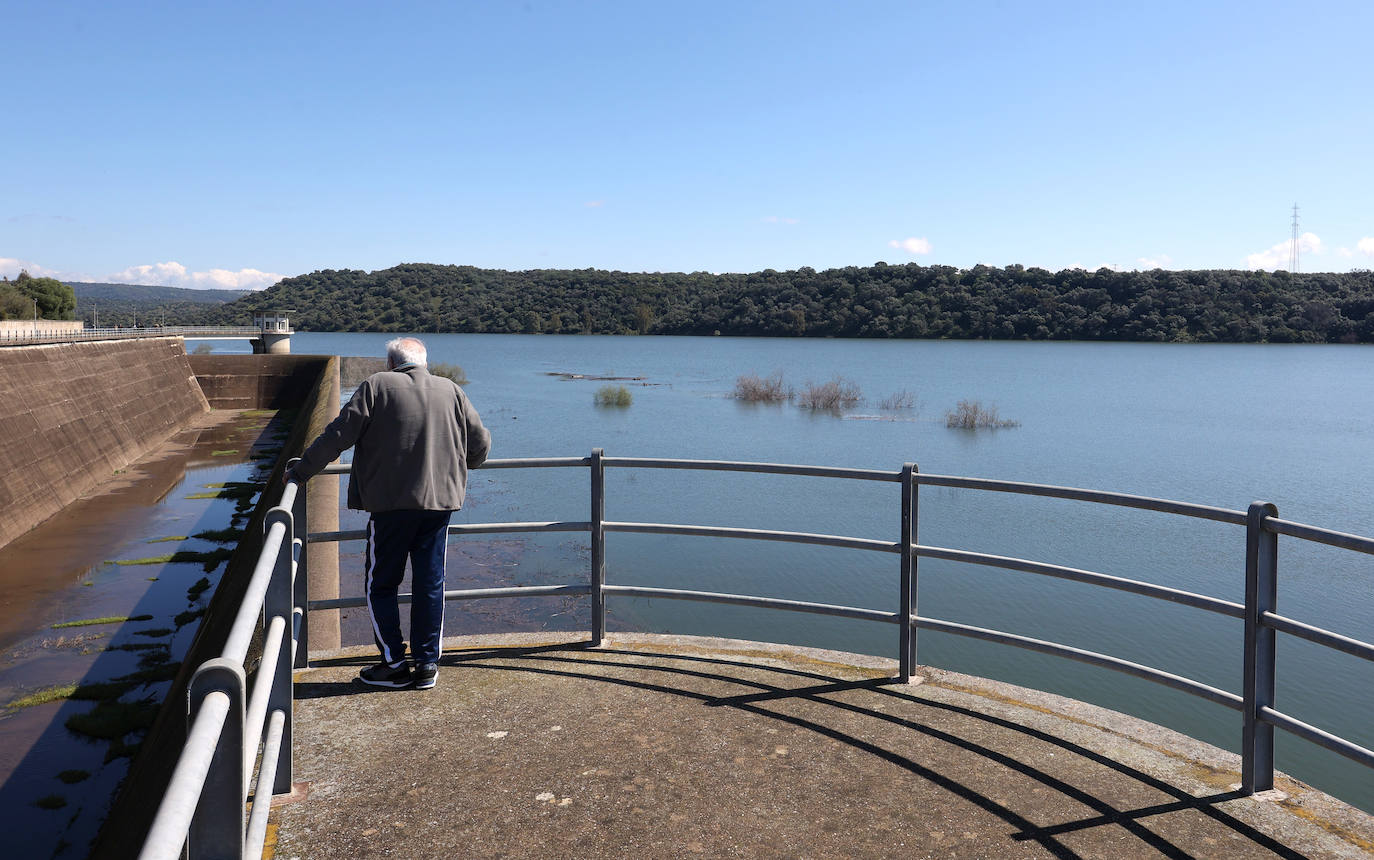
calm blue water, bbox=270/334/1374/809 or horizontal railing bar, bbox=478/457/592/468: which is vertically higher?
horizontal railing bar, bbox=478/457/592/468

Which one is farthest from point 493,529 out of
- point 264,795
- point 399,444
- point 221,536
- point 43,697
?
point 221,536

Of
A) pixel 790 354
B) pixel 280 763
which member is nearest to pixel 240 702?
pixel 280 763

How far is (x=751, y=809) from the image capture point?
3984 millimetres

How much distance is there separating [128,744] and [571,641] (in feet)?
12.1

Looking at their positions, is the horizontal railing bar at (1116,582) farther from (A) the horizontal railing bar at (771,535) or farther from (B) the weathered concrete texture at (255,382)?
(B) the weathered concrete texture at (255,382)

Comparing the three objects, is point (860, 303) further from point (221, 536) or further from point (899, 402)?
point (221, 536)

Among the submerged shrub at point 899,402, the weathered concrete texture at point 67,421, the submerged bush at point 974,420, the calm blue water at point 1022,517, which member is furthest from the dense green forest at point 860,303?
the weathered concrete texture at point 67,421

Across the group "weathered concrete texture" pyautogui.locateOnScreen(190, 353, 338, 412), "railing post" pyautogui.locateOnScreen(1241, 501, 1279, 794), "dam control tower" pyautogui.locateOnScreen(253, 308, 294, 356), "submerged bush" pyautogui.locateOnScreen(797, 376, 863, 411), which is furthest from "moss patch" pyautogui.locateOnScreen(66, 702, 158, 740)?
"dam control tower" pyautogui.locateOnScreen(253, 308, 294, 356)

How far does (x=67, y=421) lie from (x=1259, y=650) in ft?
64.2

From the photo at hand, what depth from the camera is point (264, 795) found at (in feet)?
9.57

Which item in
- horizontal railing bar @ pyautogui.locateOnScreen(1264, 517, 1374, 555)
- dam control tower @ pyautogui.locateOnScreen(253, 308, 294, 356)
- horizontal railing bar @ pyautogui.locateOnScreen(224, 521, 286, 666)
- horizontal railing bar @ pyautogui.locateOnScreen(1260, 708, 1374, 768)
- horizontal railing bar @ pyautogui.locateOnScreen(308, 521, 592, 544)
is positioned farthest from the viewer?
dam control tower @ pyautogui.locateOnScreen(253, 308, 294, 356)

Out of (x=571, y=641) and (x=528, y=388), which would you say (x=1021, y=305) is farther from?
(x=571, y=641)

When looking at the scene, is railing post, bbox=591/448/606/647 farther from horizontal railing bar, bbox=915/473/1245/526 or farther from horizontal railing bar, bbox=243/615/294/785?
horizontal railing bar, bbox=243/615/294/785

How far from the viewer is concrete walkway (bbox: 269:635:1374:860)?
3.75 m
